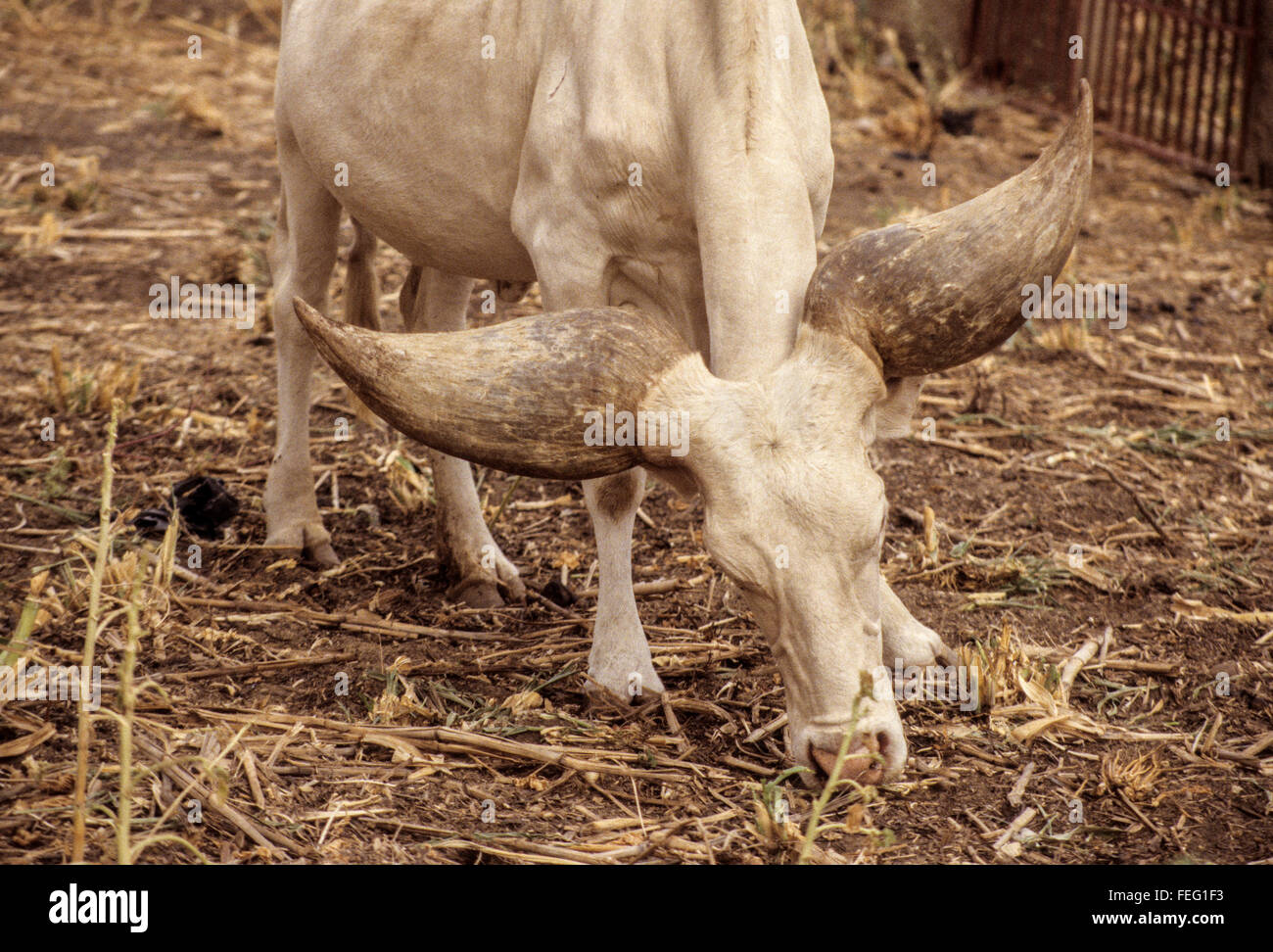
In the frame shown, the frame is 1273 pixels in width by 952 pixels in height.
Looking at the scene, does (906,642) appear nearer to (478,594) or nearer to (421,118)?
(478,594)

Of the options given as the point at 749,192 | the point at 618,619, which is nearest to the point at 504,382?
the point at 749,192

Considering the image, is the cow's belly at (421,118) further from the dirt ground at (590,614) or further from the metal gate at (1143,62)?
the metal gate at (1143,62)

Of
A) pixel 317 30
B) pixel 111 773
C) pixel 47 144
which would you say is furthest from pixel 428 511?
pixel 47 144

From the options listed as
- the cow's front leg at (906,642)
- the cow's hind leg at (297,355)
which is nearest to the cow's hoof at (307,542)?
the cow's hind leg at (297,355)

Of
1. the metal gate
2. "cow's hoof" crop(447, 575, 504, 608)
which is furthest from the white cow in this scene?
the metal gate

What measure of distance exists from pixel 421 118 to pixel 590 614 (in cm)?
143

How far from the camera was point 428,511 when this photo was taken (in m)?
4.83

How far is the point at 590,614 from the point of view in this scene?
4152 millimetres

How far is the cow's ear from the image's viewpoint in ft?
9.79

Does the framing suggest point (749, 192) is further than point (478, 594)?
No

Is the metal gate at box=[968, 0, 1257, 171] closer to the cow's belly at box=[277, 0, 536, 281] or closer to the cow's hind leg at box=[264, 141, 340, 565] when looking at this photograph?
the cow's hind leg at box=[264, 141, 340, 565]

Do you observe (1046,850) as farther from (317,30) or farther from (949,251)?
(317,30)

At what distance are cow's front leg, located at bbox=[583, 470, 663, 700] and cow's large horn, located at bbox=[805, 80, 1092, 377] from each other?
35.8 inches
